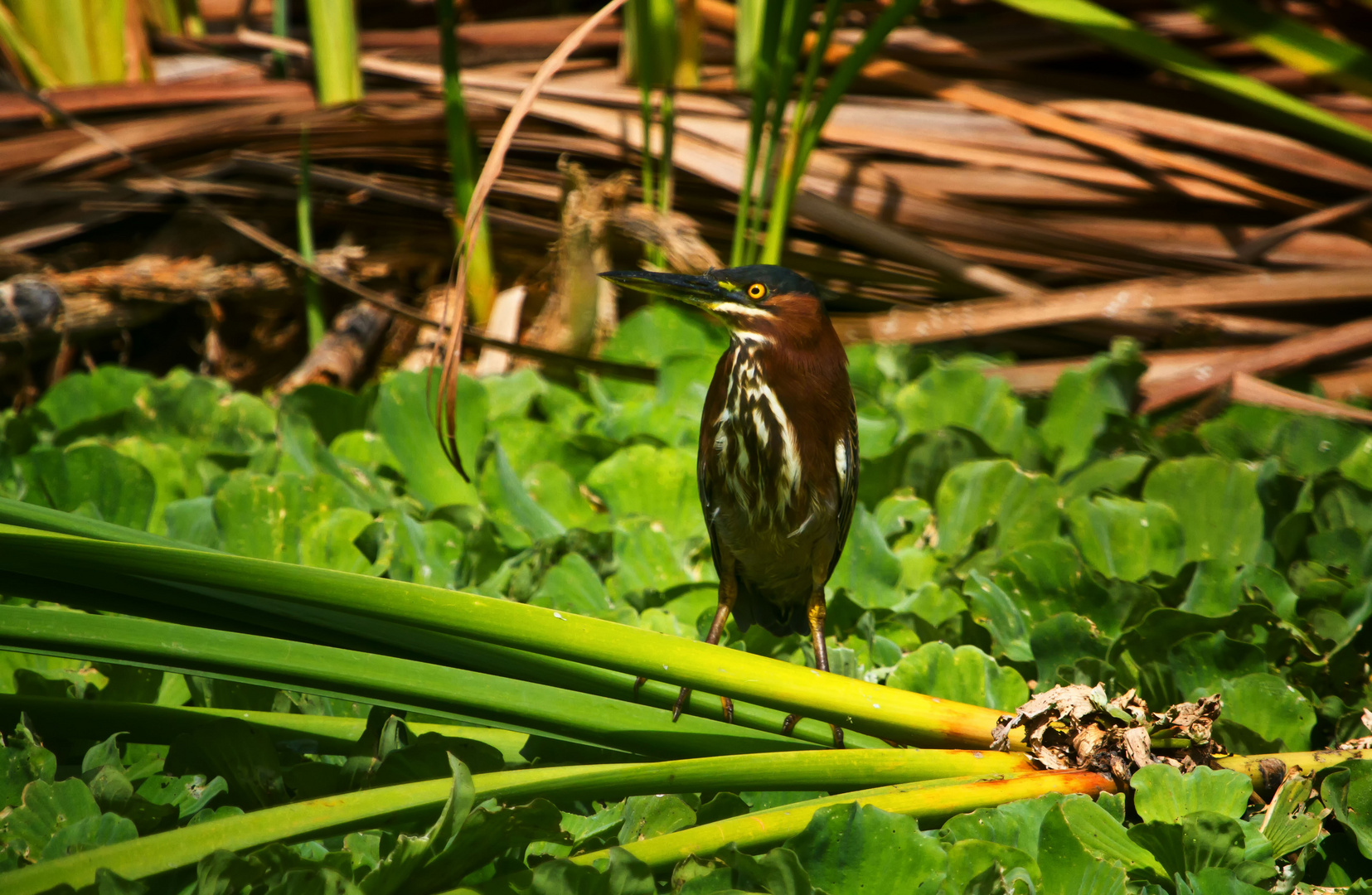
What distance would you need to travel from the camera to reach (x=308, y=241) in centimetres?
366

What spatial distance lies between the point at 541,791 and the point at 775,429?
1.00 meters

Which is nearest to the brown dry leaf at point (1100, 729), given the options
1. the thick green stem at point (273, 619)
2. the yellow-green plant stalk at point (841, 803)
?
the yellow-green plant stalk at point (841, 803)

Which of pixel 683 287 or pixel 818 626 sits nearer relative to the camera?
pixel 683 287

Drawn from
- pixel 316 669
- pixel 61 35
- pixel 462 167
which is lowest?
pixel 316 669

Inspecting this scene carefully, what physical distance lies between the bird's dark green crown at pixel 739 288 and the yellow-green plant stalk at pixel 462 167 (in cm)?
82

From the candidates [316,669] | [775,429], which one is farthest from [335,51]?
[316,669]

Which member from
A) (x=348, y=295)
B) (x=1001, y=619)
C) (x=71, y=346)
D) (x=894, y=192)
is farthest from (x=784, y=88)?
(x=71, y=346)

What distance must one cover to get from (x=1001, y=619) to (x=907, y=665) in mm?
362

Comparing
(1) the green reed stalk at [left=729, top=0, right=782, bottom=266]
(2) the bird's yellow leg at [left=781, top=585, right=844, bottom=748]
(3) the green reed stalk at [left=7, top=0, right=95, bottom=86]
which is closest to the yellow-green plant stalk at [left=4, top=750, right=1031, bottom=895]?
(2) the bird's yellow leg at [left=781, top=585, right=844, bottom=748]

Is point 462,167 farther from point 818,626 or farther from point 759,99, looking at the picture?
point 818,626

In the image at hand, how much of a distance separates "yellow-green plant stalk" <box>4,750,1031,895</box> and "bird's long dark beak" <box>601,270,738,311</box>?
962mm

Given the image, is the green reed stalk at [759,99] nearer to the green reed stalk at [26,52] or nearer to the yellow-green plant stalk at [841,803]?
the yellow-green plant stalk at [841,803]

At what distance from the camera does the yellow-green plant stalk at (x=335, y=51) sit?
3.89 metres

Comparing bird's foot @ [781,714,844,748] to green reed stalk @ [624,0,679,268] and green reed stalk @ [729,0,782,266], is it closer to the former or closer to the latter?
green reed stalk @ [729,0,782,266]
